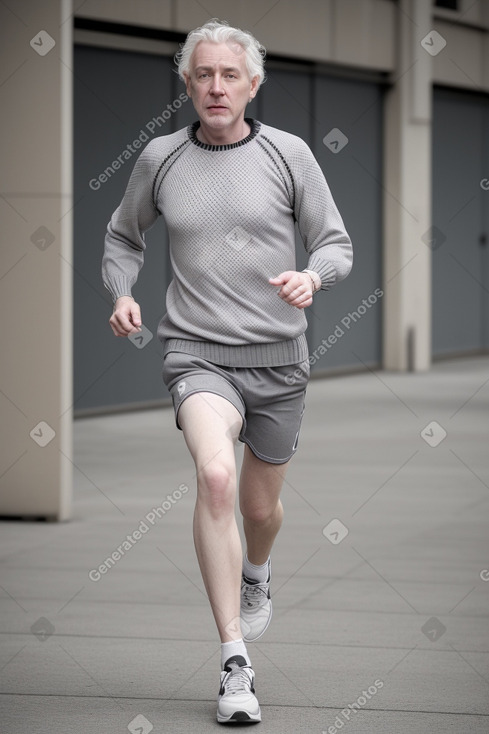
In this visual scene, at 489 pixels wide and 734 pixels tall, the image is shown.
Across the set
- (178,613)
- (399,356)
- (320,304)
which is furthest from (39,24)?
(399,356)

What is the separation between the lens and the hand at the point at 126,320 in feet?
14.2

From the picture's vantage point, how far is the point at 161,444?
450 inches

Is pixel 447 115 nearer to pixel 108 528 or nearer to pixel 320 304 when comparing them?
pixel 320 304

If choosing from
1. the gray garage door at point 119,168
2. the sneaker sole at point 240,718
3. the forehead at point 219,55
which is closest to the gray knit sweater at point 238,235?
the forehead at point 219,55

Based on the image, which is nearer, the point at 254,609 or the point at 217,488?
the point at 217,488

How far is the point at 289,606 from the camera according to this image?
5797 millimetres

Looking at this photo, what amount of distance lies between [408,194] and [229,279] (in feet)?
48.0

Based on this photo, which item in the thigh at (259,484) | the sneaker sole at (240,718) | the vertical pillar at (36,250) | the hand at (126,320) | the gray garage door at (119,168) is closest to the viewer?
the sneaker sole at (240,718)

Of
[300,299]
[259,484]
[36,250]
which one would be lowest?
[259,484]

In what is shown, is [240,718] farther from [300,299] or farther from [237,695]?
[300,299]

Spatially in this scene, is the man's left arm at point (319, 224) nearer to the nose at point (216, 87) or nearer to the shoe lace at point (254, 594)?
the nose at point (216, 87)

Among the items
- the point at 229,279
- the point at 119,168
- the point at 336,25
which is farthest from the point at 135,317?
the point at 336,25

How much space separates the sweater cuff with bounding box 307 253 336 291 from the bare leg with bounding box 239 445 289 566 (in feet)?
2.05

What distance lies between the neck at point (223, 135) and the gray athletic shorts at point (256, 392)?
0.66 meters
